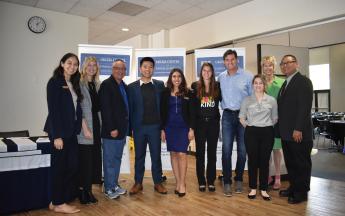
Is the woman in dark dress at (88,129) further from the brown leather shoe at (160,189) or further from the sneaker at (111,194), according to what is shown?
the brown leather shoe at (160,189)

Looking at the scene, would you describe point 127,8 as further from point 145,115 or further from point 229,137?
point 229,137

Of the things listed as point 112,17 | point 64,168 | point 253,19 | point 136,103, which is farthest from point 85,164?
point 112,17

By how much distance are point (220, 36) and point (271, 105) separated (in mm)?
3373

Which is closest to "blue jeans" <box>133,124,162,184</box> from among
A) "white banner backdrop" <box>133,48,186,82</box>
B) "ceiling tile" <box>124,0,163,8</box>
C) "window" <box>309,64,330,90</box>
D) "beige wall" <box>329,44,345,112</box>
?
"white banner backdrop" <box>133,48,186,82</box>

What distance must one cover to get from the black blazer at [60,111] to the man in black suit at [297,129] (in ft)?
7.22

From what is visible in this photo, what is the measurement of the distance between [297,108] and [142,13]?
4289 millimetres

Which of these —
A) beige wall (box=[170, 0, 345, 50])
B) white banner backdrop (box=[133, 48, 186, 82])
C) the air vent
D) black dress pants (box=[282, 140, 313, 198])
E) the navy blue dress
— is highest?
the air vent

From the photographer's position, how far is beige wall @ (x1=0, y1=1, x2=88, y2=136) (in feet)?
17.9

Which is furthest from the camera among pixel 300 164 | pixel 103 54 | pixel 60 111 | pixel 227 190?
pixel 103 54

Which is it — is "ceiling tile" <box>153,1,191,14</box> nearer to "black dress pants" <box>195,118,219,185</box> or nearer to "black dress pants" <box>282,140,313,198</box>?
"black dress pants" <box>195,118,219,185</box>

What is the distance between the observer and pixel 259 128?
3.12 metres

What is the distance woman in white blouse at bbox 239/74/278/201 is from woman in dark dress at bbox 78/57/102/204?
5.40 ft

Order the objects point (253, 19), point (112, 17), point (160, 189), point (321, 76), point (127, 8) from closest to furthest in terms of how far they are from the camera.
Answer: point (160, 189)
point (253, 19)
point (127, 8)
point (112, 17)
point (321, 76)

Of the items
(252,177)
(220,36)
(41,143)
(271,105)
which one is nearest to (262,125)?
(271,105)
